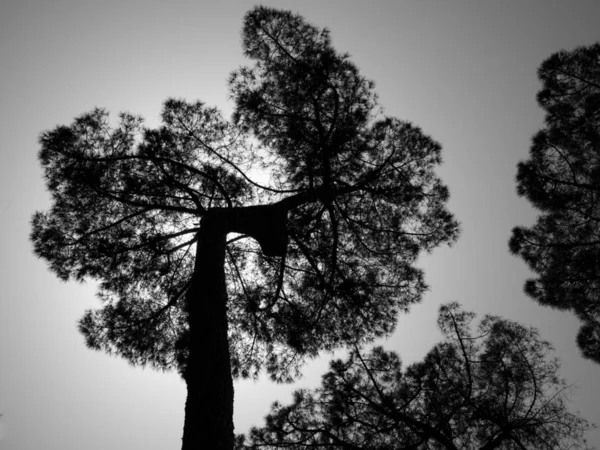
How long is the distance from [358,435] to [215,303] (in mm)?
2735

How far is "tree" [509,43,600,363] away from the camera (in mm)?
4613

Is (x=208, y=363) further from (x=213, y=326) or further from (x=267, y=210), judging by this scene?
(x=267, y=210)

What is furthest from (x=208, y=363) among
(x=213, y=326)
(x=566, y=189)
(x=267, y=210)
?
(x=566, y=189)

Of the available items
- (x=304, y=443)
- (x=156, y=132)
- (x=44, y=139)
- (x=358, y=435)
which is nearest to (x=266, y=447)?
(x=304, y=443)

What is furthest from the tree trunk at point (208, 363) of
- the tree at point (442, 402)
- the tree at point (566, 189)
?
the tree at point (566, 189)

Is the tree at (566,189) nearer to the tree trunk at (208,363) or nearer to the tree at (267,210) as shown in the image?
the tree at (267,210)

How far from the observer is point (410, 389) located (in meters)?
4.91

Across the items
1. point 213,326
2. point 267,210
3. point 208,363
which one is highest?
point 267,210

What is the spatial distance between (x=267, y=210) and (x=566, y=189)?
3.77m

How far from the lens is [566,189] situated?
4.70 meters

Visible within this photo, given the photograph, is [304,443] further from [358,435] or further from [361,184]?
[361,184]

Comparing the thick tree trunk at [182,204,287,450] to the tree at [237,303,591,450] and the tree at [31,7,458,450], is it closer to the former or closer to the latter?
the tree at [31,7,458,450]

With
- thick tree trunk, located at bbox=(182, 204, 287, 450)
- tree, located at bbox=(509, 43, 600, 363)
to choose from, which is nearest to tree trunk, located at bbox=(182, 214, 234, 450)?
thick tree trunk, located at bbox=(182, 204, 287, 450)

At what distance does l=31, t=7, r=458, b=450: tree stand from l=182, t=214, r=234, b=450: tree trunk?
18.6 inches
